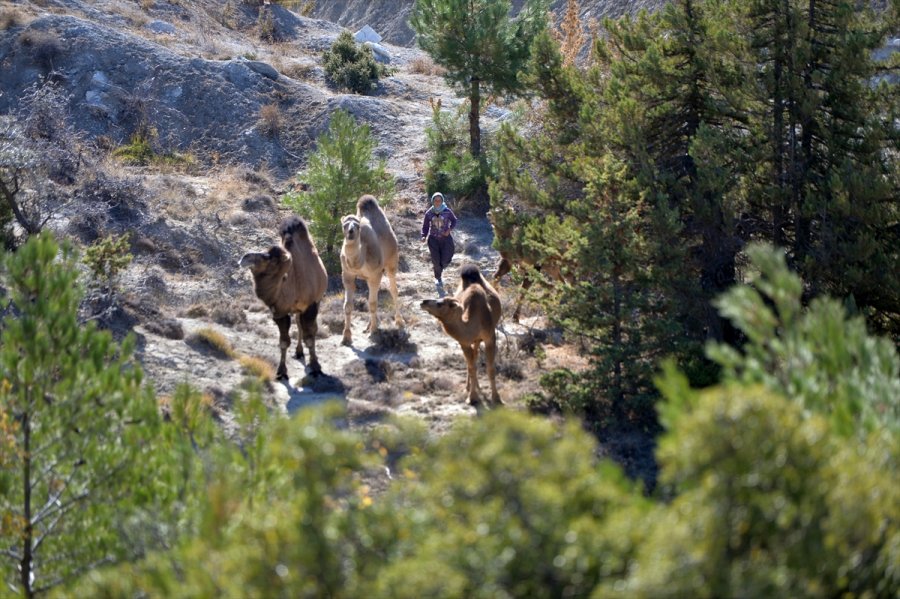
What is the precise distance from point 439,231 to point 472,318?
6.10 meters

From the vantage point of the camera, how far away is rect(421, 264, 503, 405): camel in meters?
12.2

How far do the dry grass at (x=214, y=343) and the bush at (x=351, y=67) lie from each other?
60.0 feet

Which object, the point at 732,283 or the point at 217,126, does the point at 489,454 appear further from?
the point at 217,126

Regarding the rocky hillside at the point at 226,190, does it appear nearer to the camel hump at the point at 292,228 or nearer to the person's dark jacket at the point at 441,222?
the person's dark jacket at the point at 441,222

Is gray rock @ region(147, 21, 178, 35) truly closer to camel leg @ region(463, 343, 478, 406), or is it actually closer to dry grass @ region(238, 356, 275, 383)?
dry grass @ region(238, 356, 275, 383)

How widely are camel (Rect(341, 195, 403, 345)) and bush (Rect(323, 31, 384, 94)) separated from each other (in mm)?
16285

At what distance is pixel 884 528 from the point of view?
11.5 ft

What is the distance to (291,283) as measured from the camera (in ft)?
44.3

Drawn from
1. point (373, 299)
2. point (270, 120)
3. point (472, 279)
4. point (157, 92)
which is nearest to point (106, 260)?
point (373, 299)

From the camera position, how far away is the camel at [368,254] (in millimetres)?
15164

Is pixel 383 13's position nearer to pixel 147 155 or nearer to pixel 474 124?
pixel 474 124

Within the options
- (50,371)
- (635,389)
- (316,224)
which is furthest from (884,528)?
(316,224)

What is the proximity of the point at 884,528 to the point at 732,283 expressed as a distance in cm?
1054

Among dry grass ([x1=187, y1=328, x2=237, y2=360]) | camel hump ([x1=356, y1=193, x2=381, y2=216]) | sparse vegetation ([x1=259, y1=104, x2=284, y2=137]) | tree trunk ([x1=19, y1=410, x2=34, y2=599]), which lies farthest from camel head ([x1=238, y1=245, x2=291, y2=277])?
sparse vegetation ([x1=259, y1=104, x2=284, y2=137])
